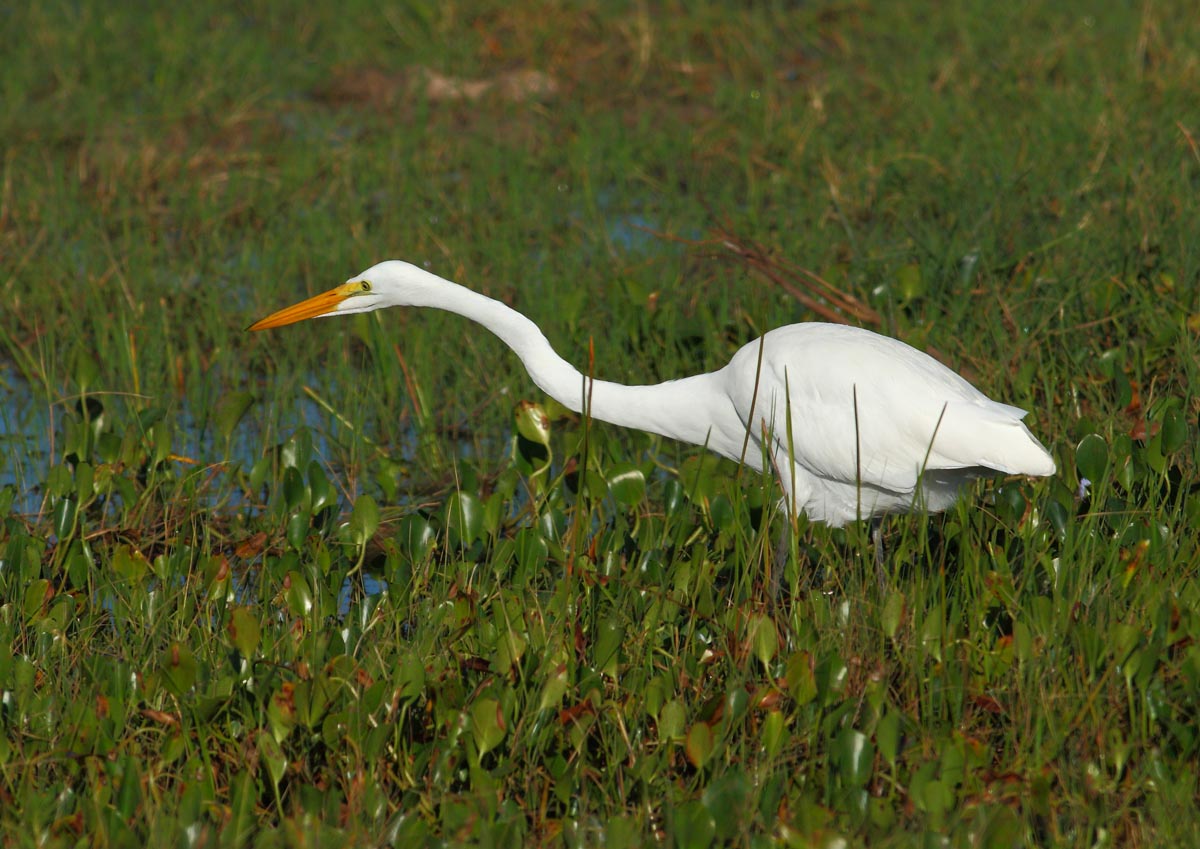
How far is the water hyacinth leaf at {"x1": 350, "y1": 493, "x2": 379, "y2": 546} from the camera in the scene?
3943 mm

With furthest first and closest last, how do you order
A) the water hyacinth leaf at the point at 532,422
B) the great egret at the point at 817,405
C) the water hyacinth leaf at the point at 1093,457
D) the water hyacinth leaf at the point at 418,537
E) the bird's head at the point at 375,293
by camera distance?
the water hyacinth leaf at the point at 532,422
the bird's head at the point at 375,293
the water hyacinth leaf at the point at 418,537
the great egret at the point at 817,405
the water hyacinth leaf at the point at 1093,457

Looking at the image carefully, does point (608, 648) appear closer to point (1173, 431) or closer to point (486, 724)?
point (486, 724)

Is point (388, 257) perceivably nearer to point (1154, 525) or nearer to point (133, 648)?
point (133, 648)

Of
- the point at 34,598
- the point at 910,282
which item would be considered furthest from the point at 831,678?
the point at 910,282

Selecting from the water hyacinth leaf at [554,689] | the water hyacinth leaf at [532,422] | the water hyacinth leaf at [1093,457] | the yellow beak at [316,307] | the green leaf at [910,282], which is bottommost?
the water hyacinth leaf at [554,689]

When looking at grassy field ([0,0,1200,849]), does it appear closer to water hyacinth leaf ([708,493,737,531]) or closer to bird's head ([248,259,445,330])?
water hyacinth leaf ([708,493,737,531])

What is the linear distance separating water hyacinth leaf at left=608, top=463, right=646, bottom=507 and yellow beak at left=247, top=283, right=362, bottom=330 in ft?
2.79

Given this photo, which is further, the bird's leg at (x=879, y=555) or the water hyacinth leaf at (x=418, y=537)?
the water hyacinth leaf at (x=418, y=537)

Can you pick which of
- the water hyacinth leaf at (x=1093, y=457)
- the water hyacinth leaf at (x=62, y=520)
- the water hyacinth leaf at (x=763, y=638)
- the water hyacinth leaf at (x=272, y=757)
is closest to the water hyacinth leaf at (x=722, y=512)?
the water hyacinth leaf at (x=763, y=638)

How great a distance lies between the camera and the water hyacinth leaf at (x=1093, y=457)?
360 centimetres

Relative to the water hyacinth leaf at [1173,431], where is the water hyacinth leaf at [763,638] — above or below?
below

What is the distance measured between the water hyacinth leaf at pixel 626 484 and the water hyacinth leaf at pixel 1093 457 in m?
1.15

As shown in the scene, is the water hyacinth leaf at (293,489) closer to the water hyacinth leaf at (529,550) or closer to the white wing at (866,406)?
the water hyacinth leaf at (529,550)

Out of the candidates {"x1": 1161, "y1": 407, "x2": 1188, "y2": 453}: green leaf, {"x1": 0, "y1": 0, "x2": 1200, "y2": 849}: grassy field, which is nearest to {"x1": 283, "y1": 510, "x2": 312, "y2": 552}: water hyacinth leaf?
{"x1": 0, "y1": 0, "x2": 1200, "y2": 849}: grassy field
